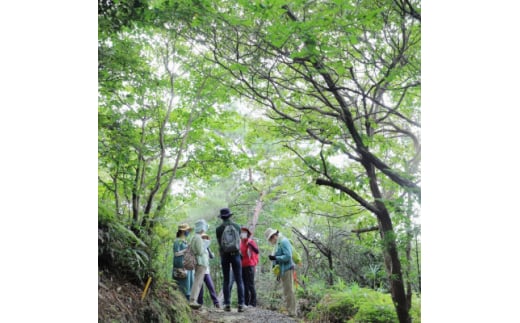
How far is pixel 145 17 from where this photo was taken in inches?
154

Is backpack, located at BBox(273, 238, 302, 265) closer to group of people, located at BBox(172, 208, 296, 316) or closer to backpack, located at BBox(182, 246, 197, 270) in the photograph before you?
group of people, located at BBox(172, 208, 296, 316)

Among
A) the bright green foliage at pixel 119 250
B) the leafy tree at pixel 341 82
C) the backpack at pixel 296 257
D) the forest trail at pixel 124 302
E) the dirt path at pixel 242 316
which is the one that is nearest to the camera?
the forest trail at pixel 124 302

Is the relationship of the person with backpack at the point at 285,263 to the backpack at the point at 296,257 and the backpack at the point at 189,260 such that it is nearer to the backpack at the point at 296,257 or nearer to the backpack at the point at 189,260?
the backpack at the point at 296,257

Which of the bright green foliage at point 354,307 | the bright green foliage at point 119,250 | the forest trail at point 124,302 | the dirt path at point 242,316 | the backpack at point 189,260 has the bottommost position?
the dirt path at point 242,316

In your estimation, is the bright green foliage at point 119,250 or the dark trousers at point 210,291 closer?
the bright green foliage at point 119,250

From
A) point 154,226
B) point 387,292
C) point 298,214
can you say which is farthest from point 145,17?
point 387,292

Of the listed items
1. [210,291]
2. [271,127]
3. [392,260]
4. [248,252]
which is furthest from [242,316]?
[271,127]

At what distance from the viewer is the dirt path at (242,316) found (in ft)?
12.7

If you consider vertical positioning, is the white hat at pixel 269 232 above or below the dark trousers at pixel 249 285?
above

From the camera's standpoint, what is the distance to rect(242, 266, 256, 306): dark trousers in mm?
4023

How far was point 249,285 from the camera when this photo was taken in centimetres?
404

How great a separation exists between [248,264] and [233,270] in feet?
0.57

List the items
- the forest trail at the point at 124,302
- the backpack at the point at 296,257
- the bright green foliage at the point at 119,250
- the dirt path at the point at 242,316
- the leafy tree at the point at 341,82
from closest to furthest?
the forest trail at the point at 124,302 → the bright green foliage at the point at 119,250 → the leafy tree at the point at 341,82 → the dirt path at the point at 242,316 → the backpack at the point at 296,257

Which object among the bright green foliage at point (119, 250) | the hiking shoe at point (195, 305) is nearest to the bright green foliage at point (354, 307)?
the hiking shoe at point (195, 305)
